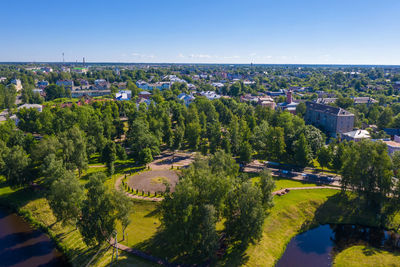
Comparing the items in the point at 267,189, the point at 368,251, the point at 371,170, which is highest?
the point at 371,170

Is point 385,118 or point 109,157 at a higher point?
point 385,118

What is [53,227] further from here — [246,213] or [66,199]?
[246,213]

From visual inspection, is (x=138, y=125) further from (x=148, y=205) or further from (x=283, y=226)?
(x=283, y=226)

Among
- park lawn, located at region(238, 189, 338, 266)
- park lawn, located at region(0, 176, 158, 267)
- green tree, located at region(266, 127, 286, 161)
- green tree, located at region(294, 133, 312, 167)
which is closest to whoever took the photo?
park lawn, located at region(0, 176, 158, 267)

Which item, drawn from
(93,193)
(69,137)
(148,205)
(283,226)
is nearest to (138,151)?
(69,137)

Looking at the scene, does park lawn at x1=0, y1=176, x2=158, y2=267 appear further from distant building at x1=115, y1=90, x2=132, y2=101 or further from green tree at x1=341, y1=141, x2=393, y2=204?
distant building at x1=115, y1=90, x2=132, y2=101

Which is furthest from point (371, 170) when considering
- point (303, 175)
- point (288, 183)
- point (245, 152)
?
point (245, 152)

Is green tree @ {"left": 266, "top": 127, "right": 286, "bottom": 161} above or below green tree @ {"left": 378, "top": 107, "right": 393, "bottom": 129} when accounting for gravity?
below

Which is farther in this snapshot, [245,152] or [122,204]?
[245,152]

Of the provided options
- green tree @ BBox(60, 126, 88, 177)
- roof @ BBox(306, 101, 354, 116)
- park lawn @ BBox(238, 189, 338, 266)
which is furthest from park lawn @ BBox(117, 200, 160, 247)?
roof @ BBox(306, 101, 354, 116)
